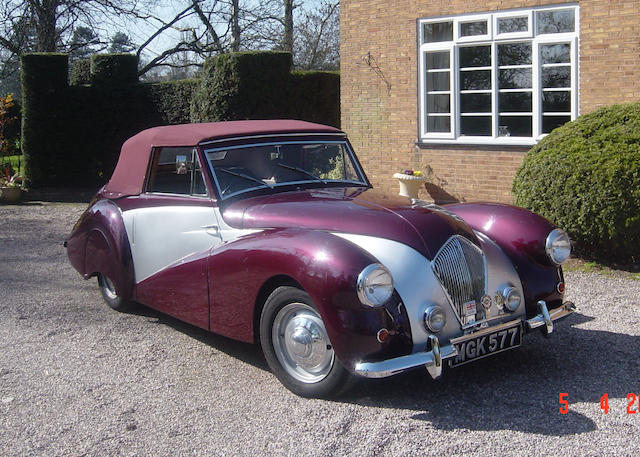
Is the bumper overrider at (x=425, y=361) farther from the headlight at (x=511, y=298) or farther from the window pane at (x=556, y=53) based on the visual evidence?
the window pane at (x=556, y=53)

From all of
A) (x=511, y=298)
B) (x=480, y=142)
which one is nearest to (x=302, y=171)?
(x=511, y=298)

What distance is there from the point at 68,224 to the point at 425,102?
19.8 ft

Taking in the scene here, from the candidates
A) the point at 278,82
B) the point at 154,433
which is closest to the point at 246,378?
the point at 154,433

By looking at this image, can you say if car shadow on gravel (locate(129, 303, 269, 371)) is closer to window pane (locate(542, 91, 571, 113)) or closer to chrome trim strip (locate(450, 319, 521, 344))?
chrome trim strip (locate(450, 319, 521, 344))

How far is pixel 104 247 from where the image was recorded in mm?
6270

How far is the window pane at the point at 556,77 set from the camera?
10234mm

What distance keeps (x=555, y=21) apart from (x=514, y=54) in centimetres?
74

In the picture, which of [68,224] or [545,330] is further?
[68,224]

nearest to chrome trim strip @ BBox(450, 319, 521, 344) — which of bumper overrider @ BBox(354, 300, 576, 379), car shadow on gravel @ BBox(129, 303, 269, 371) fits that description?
bumper overrider @ BBox(354, 300, 576, 379)

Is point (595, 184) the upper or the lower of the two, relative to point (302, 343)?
upper

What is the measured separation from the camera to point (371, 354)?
159 inches

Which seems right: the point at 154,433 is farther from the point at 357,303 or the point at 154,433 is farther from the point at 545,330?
the point at 545,330
